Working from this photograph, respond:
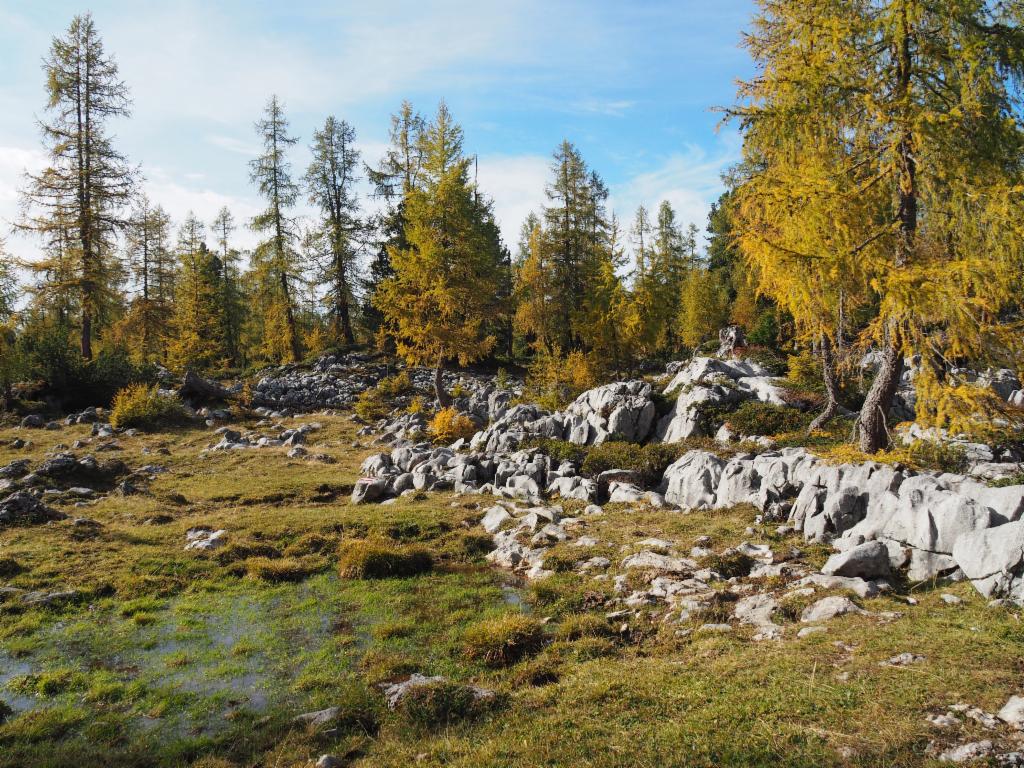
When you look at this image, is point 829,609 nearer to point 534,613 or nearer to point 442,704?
point 534,613

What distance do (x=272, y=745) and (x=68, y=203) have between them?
36533mm

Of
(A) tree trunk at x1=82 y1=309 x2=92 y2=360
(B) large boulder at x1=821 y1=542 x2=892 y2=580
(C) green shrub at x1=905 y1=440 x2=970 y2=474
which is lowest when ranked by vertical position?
(B) large boulder at x1=821 y1=542 x2=892 y2=580

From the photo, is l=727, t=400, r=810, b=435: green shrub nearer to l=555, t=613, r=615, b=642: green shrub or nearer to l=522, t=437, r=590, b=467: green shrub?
l=522, t=437, r=590, b=467: green shrub

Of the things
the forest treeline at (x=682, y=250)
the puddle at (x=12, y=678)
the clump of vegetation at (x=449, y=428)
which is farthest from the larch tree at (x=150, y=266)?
the puddle at (x=12, y=678)

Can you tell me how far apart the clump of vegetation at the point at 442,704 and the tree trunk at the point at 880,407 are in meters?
9.41

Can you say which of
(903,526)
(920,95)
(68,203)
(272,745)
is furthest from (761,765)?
(68,203)

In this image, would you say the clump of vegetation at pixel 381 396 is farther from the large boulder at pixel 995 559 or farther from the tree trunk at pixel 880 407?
the large boulder at pixel 995 559

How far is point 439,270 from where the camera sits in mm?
27531

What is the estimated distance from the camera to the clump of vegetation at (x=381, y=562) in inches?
451

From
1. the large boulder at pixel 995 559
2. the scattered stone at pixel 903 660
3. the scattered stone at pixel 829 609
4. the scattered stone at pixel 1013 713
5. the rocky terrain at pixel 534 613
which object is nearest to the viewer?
the scattered stone at pixel 1013 713

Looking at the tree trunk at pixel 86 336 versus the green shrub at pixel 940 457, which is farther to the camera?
the tree trunk at pixel 86 336

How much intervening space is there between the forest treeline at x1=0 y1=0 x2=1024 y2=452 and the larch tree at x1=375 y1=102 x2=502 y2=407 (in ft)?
0.35

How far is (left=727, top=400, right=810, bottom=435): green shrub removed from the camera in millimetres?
17203

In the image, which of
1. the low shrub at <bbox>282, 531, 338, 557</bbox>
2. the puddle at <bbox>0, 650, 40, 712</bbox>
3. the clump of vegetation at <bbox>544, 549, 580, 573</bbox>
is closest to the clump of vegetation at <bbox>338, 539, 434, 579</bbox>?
the low shrub at <bbox>282, 531, 338, 557</bbox>
